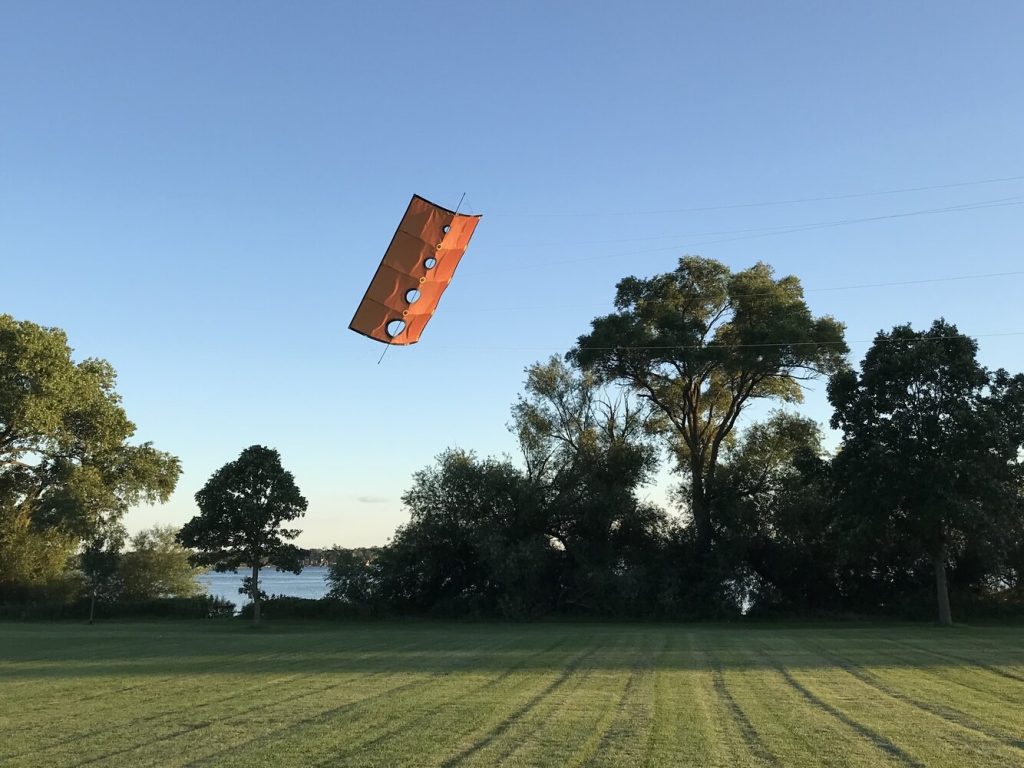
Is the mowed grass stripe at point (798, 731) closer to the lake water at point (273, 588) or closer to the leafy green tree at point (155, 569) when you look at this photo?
the lake water at point (273, 588)

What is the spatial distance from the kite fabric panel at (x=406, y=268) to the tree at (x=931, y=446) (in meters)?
21.4

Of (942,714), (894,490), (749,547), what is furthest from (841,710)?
(749,547)

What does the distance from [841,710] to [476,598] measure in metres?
30.6

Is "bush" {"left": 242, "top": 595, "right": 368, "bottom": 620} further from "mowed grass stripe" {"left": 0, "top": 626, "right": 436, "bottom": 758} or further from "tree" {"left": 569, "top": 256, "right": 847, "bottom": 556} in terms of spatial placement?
"mowed grass stripe" {"left": 0, "top": 626, "right": 436, "bottom": 758}

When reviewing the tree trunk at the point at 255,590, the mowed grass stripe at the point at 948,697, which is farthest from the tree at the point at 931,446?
the tree trunk at the point at 255,590

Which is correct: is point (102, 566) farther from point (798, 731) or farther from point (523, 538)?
point (798, 731)

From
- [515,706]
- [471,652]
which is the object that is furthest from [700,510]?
[515,706]

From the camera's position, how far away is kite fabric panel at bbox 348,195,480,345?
56.7 feet

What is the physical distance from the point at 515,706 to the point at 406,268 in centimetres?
954

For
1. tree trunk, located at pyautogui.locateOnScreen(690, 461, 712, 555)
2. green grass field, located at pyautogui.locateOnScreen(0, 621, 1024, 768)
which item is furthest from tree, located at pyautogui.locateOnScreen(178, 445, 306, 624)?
tree trunk, located at pyautogui.locateOnScreen(690, 461, 712, 555)

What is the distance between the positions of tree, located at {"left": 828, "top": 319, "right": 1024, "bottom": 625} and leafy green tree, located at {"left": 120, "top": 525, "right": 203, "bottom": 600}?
1283 inches

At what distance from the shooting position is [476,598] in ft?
131

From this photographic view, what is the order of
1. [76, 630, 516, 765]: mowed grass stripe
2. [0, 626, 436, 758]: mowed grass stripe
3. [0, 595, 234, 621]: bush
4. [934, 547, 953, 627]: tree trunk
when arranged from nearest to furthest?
[76, 630, 516, 765]: mowed grass stripe
[0, 626, 436, 758]: mowed grass stripe
[934, 547, 953, 627]: tree trunk
[0, 595, 234, 621]: bush

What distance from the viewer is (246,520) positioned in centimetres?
3534
